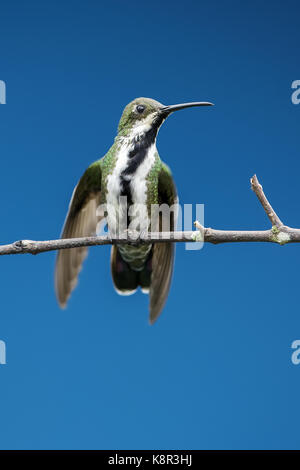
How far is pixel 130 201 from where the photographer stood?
2.09 metres

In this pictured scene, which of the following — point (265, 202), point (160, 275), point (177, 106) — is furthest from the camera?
point (160, 275)

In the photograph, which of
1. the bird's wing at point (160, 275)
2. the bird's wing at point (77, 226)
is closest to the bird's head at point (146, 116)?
the bird's wing at point (77, 226)

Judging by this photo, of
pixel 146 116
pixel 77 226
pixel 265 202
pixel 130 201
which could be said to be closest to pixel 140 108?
pixel 146 116

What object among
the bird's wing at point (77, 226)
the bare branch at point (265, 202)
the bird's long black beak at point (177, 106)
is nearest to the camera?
the bare branch at point (265, 202)

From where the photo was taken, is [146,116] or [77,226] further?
[77,226]

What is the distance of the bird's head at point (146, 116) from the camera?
2123 millimetres

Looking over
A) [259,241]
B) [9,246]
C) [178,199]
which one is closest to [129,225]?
[178,199]

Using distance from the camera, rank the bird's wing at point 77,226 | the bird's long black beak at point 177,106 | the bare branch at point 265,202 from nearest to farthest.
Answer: the bare branch at point 265,202, the bird's long black beak at point 177,106, the bird's wing at point 77,226

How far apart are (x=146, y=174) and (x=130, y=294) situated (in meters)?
0.74

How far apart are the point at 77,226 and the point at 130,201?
682 millimetres

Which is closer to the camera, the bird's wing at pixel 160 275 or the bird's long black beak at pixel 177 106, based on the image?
the bird's long black beak at pixel 177 106

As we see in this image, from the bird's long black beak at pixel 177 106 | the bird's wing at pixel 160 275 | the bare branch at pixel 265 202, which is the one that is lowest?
the bare branch at pixel 265 202

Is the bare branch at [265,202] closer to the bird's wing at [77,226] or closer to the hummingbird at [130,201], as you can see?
the hummingbird at [130,201]

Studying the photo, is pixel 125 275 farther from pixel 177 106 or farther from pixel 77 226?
pixel 177 106
